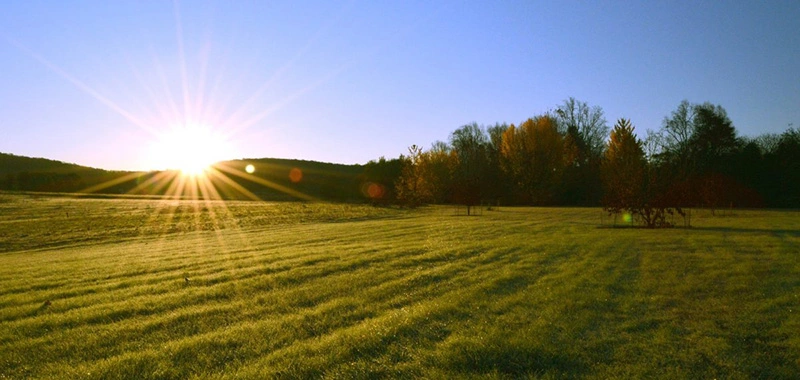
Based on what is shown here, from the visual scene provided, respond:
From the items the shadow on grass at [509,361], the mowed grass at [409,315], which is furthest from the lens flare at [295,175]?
the shadow on grass at [509,361]

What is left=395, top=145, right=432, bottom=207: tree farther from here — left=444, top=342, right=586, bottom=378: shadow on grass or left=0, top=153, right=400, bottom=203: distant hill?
left=444, top=342, right=586, bottom=378: shadow on grass

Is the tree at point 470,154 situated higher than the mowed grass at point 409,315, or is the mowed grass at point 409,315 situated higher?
the tree at point 470,154

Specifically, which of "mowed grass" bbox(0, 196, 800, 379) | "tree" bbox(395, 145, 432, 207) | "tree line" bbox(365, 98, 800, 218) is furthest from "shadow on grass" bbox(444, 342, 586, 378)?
"tree" bbox(395, 145, 432, 207)

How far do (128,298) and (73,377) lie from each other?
4335mm

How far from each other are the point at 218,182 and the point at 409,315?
95528 millimetres

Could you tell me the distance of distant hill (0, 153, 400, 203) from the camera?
7856 cm

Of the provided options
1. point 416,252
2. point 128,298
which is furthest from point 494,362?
point 416,252

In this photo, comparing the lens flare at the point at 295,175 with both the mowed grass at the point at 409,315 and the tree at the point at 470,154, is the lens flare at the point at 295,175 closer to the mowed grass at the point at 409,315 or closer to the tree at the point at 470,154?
the tree at the point at 470,154

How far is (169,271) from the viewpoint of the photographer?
43.1ft

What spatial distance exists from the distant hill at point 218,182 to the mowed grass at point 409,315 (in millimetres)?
58652

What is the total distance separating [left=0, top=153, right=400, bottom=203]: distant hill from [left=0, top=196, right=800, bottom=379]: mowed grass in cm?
5865

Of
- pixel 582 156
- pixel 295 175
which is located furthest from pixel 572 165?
pixel 295 175

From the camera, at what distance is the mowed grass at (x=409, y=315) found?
596 cm

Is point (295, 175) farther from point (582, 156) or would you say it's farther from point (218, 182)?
point (582, 156)
